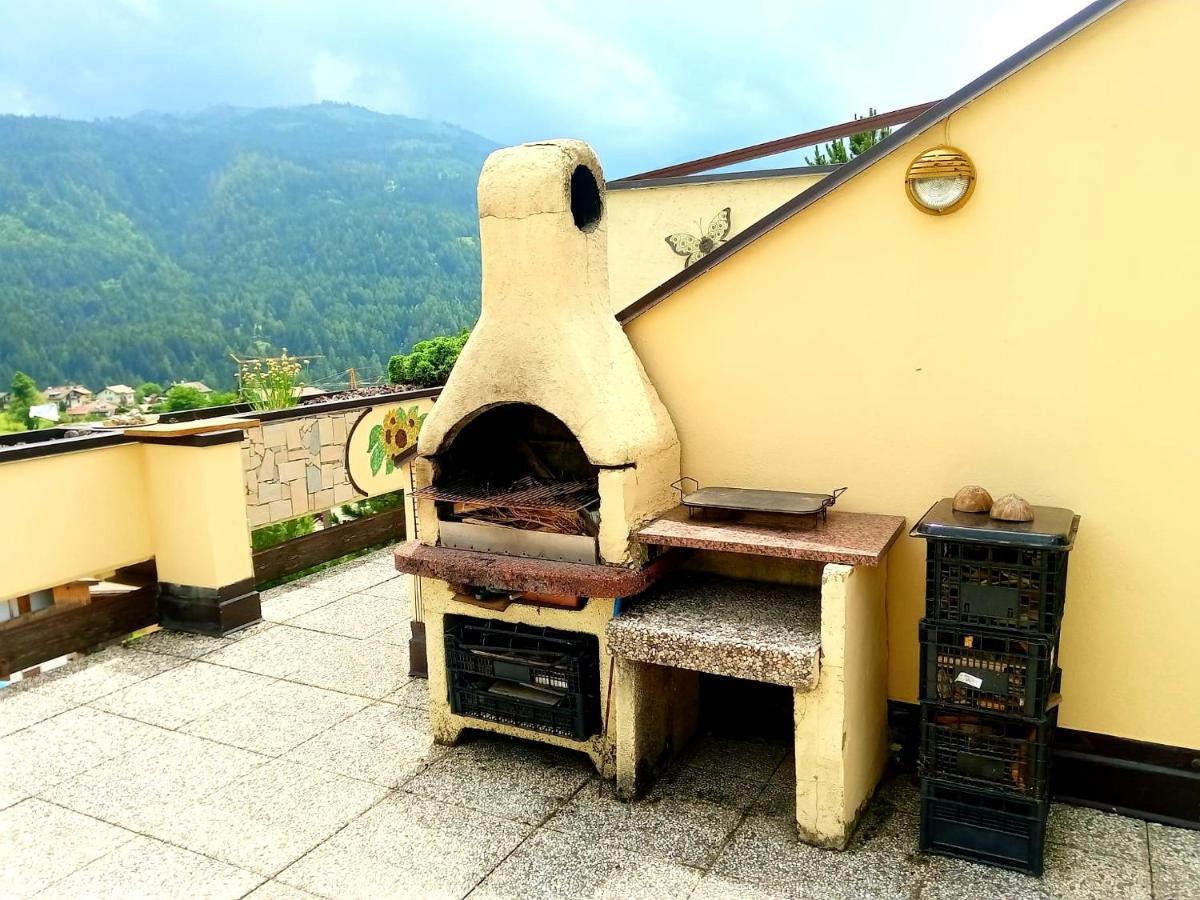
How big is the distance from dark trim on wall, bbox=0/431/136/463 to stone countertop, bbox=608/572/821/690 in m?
4.26

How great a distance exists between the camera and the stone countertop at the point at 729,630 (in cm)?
319

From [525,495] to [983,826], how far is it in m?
2.41

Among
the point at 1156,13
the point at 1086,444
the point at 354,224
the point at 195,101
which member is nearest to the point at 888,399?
the point at 1086,444

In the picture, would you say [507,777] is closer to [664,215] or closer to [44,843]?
[44,843]

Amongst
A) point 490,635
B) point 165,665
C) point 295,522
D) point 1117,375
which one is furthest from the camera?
point 295,522

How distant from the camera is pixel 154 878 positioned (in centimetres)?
315

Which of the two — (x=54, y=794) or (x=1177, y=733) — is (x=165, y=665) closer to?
(x=54, y=794)

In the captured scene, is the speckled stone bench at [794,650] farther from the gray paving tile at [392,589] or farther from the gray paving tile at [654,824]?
the gray paving tile at [392,589]

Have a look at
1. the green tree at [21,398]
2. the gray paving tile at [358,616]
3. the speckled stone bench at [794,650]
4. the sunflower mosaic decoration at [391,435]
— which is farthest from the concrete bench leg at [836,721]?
the green tree at [21,398]

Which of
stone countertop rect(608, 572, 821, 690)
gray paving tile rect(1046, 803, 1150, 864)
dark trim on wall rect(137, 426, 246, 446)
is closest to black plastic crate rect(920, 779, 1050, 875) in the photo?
gray paving tile rect(1046, 803, 1150, 864)

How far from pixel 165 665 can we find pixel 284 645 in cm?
76

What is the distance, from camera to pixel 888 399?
3770mm

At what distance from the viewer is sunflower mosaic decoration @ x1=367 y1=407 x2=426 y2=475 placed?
8422mm

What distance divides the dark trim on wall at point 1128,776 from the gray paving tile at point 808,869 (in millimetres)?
884
